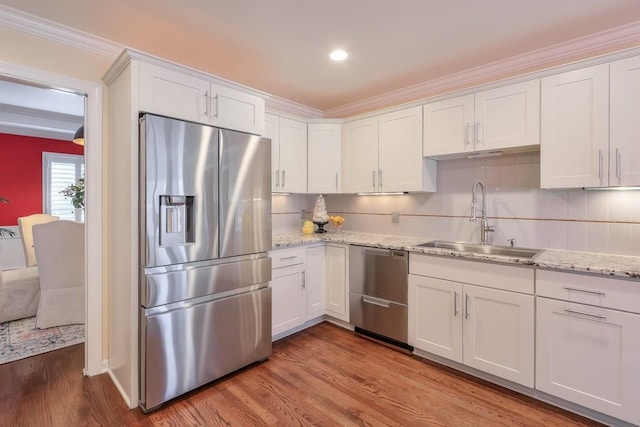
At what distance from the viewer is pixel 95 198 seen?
90.0 inches

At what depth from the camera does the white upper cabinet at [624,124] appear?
191cm

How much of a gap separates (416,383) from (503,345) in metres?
0.65

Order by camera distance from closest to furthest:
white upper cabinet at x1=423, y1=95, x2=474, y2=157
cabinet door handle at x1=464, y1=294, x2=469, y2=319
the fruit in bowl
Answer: cabinet door handle at x1=464, y1=294, x2=469, y2=319 → white upper cabinet at x1=423, y1=95, x2=474, y2=157 → the fruit in bowl

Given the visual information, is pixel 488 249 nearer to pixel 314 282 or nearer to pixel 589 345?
pixel 589 345

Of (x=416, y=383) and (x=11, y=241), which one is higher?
(x=11, y=241)

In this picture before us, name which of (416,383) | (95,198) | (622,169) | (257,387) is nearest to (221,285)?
(257,387)

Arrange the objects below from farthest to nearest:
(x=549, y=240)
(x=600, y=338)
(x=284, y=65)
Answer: (x=284, y=65) < (x=549, y=240) < (x=600, y=338)

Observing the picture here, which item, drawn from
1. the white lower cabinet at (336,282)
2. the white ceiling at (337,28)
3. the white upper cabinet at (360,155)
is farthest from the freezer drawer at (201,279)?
the white ceiling at (337,28)

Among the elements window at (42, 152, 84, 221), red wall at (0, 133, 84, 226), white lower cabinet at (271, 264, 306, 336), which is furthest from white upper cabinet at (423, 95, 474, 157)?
red wall at (0, 133, 84, 226)

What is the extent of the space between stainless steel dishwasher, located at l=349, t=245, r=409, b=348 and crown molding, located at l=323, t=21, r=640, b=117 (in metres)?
1.67

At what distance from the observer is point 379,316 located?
2854 mm

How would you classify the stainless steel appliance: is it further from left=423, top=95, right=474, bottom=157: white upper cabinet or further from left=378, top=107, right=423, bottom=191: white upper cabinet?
left=423, top=95, right=474, bottom=157: white upper cabinet

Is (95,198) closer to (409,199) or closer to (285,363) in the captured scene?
(285,363)

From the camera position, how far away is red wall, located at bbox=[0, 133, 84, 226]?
4.99m
